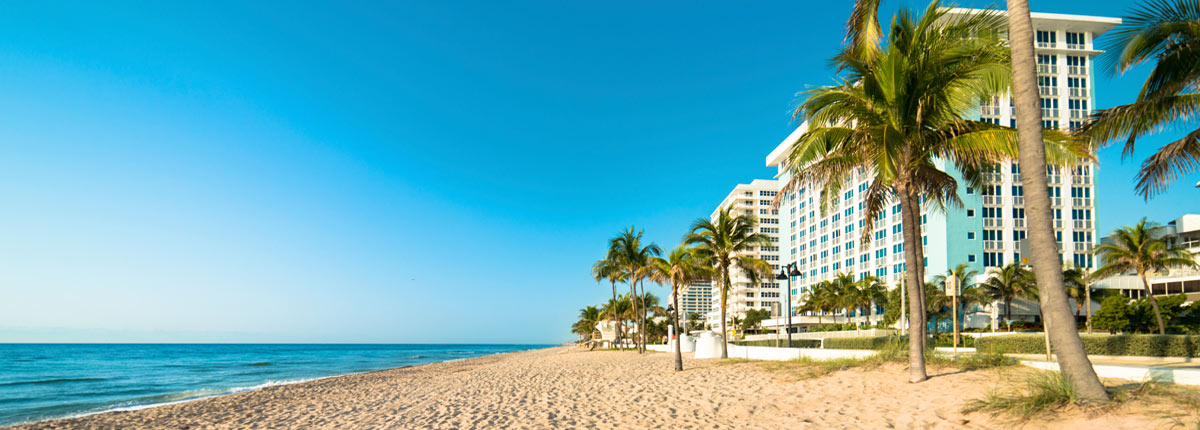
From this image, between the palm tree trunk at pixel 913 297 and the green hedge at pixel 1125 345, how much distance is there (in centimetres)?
753

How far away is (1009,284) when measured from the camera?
154 ft

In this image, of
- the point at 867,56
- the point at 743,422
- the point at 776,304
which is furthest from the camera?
the point at 776,304

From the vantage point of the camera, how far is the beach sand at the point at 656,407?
9.48 meters

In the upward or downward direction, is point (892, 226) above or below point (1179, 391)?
above

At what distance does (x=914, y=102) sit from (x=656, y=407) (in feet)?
25.2

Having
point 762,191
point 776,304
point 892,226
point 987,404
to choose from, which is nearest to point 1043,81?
point 892,226

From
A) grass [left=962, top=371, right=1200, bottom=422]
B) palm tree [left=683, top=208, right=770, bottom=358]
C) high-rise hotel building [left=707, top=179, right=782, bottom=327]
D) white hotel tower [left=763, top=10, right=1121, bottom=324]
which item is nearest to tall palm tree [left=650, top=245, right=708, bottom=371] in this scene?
palm tree [left=683, top=208, right=770, bottom=358]

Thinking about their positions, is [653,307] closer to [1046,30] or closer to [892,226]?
[892,226]

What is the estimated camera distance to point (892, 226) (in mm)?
60906

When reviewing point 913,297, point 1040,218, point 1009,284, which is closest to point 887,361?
point 913,297

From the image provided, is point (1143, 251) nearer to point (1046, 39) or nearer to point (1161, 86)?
point (1046, 39)

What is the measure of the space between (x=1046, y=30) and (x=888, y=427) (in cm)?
6508

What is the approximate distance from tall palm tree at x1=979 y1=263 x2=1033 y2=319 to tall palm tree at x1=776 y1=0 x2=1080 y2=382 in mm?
41772

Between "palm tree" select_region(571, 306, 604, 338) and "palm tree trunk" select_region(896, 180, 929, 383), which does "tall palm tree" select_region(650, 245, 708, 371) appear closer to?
"palm tree trunk" select_region(896, 180, 929, 383)
